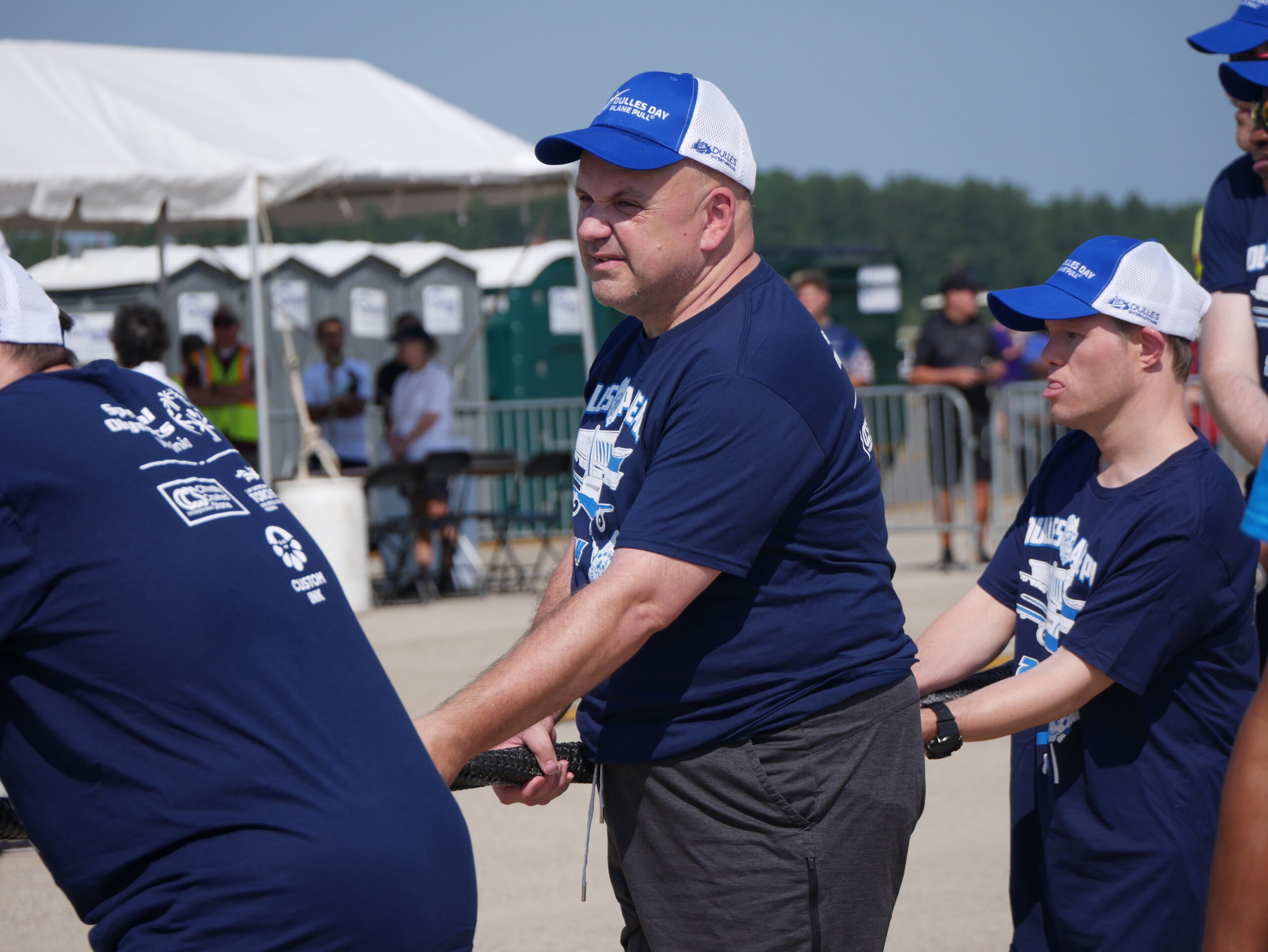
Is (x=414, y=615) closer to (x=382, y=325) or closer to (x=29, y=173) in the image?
(x=29, y=173)

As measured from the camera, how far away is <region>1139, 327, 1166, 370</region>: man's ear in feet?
8.91

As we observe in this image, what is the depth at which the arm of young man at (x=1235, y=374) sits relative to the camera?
3463 mm

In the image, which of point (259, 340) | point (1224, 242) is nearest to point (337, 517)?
point (259, 340)

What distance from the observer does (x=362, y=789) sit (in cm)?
187

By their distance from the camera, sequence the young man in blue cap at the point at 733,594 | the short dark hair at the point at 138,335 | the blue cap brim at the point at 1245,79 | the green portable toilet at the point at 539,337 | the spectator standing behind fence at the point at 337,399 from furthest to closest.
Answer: the green portable toilet at the point at 539,337 < the spectator standing behind fence at the point at 337,399 < the short dark hair at the point at 138,335 < the blue cap brim at the point at 1245,79 < the young man in blue cap at the point at 733,594

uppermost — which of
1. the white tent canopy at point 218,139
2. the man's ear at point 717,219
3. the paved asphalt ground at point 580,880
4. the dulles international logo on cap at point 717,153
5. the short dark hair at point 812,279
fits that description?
the white tent canopy at point 218,139

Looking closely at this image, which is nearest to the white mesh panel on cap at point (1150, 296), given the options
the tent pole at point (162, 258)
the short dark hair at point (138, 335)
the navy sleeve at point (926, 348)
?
the short dark hair at point (138, 335)

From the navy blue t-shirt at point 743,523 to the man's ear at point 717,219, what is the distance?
3.1 inches

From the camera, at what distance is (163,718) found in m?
1.78

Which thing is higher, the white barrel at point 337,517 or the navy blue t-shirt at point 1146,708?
the navy blue t-shirt at point 1146,708

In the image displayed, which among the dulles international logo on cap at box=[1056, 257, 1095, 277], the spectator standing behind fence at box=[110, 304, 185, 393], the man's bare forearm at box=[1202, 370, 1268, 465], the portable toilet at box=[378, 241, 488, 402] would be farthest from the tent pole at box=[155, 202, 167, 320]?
the dulles international logo on cap at box=[1056, 257, 1095, 277]

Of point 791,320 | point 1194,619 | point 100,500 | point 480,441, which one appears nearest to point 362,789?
point 100,500

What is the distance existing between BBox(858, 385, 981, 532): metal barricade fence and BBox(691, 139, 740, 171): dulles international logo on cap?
8.59 metres

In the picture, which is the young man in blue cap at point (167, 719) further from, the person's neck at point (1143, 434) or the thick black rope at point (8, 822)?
the person's neck at point (1143, 434)
